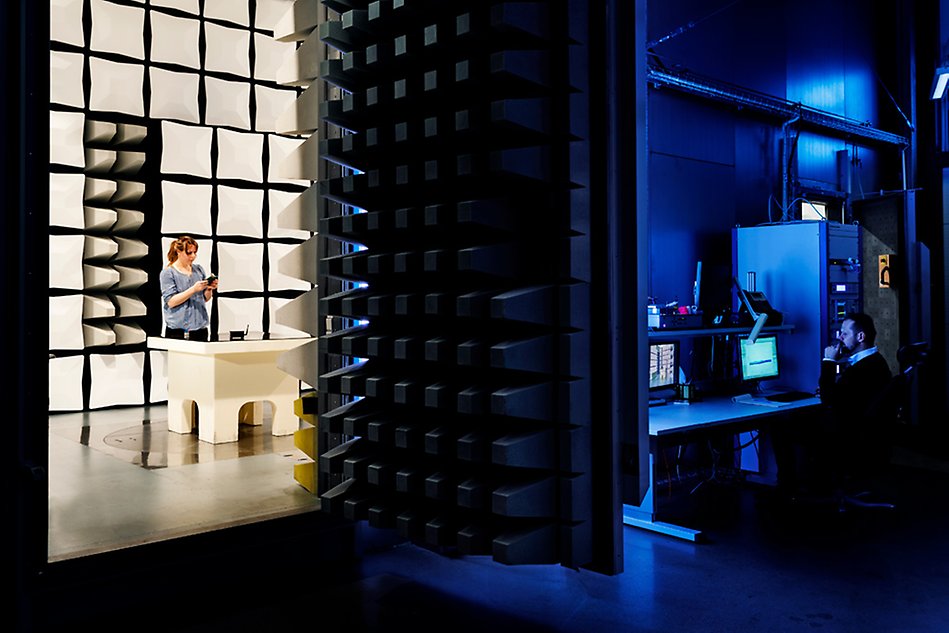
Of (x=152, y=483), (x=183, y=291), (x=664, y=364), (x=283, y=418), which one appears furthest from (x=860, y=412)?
(x=183, y=291)

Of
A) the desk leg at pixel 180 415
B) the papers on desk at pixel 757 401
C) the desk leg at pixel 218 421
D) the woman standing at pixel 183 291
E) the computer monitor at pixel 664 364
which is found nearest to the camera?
the computer monitor at pixel 664 364

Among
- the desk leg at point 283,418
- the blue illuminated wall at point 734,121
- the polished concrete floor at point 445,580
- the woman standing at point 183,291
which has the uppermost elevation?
the blue illuminated wall at point 734,121

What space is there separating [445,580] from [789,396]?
10.3ft

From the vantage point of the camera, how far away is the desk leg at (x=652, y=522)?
4.44 metres

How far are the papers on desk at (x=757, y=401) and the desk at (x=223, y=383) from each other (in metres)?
3.35

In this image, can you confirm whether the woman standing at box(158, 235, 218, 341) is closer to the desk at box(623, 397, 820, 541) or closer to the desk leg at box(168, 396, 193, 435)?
the desk leg at box(168, 396, 193, 435)

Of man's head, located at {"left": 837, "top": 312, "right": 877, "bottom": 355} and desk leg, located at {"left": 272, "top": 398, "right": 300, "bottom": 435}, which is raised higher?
man's head, located at {"left": 837, "top": 312, "right": 877, "bottom": 355}

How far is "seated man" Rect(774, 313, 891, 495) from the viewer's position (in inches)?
191

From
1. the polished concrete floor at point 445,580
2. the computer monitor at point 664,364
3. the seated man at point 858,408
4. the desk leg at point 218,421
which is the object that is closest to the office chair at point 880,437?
the seated man at point 858,408

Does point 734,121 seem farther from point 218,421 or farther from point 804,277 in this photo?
point 218,421

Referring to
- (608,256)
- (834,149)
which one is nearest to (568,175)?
(608,256)

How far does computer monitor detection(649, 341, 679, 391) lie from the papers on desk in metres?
0.54

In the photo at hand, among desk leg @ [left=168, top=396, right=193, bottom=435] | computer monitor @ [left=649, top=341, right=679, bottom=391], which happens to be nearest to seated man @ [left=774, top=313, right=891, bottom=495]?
computer monitor @ [left=649, top=341, right=679, bottom=391]

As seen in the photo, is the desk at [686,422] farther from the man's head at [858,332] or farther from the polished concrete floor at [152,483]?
the polished concrete floor at [152,483]
